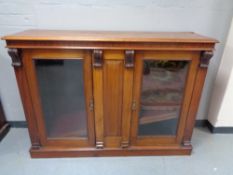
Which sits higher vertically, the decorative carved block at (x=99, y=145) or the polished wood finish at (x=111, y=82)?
the polished wood finish at (x=111, y=82)

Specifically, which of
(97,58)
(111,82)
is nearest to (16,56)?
(97,58)

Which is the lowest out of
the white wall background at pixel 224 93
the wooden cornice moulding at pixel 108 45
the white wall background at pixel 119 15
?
the white wall background at pixel 224 93

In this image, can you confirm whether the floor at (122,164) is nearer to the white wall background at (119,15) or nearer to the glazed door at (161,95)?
the glazed door at (161,95)

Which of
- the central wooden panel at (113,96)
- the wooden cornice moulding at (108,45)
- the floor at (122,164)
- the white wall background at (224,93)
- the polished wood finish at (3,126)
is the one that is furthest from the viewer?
the polished wood finish at (3,126)

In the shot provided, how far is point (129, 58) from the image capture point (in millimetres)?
1284

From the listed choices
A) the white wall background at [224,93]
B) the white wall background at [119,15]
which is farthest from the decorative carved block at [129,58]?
the white wall background at [224,93]

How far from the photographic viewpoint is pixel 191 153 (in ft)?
5.61

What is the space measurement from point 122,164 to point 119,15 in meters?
1.29

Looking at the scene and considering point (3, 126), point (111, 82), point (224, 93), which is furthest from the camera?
point (3, 126)

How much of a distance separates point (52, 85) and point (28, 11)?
69 cm

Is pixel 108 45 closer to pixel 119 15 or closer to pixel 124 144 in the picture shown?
pixel 119 15

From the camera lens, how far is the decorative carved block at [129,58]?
1266 millimetres

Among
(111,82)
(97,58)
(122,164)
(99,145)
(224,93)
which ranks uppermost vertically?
(97,58)

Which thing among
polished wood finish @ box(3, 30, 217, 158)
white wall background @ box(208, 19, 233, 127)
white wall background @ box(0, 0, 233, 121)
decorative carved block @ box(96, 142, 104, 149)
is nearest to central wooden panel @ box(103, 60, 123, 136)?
polished wood finish @ box(3, 30, 217, 158)
